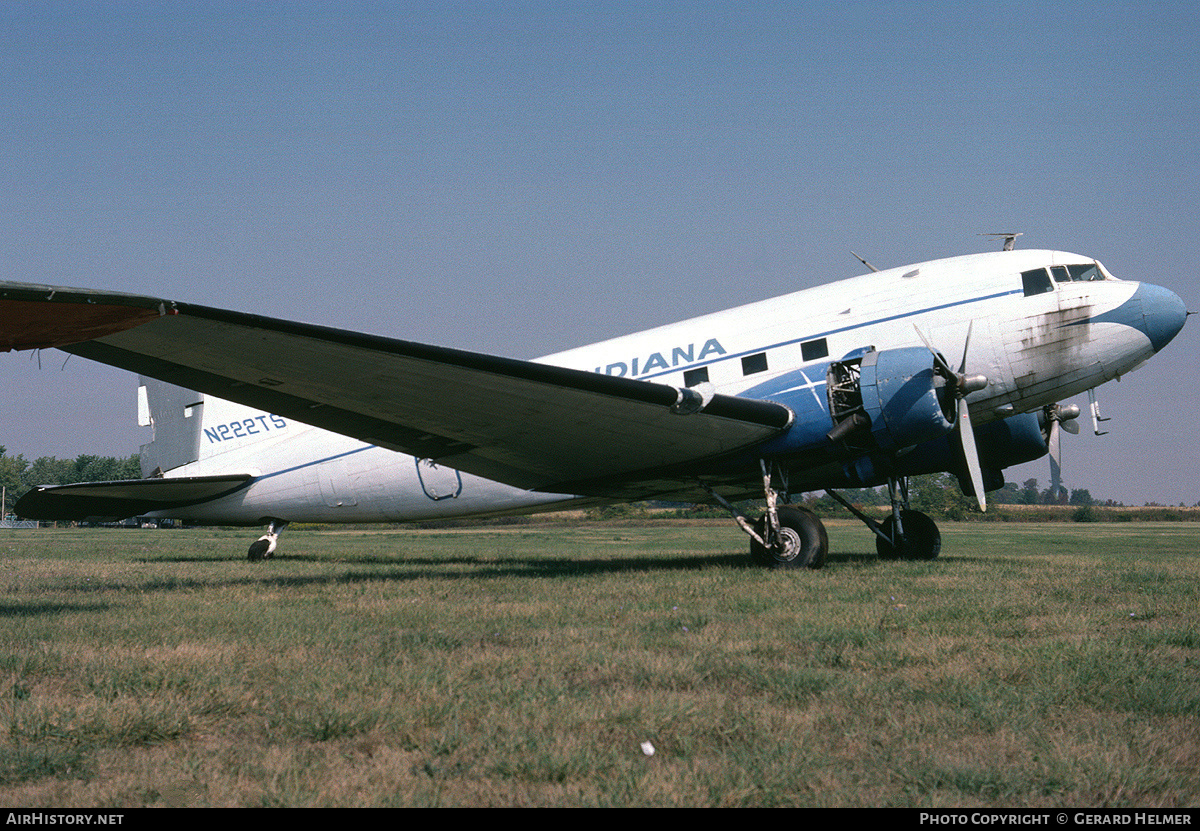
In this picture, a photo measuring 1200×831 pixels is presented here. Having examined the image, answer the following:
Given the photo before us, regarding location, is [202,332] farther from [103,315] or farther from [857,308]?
[857,308]

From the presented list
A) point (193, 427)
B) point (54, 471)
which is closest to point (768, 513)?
point (193, 427)

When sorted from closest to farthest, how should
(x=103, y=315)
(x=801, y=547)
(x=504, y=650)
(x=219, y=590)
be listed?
(x=504, y=650) < (x=103, y=315) < (x=219, y=590) < (x=801, y=547)

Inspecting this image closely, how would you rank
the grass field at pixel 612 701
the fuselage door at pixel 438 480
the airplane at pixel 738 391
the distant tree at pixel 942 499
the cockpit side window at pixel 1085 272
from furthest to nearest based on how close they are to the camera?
the distant tree at pixel 942 499, the fuselage door at pixel 438 480, the cockpit side window at pixel 1085 272, the airplane at pixel 738 391, the grass field at pixel 612 701

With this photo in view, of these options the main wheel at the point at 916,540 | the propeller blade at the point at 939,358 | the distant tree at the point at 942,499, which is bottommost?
the distant tree at the point at 942,499

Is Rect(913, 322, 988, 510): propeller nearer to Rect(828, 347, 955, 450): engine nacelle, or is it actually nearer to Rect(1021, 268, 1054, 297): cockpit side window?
Rect(828, 347, 955, 450): engine nacelle

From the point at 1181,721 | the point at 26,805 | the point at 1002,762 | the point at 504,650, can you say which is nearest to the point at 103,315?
the point at 504,650

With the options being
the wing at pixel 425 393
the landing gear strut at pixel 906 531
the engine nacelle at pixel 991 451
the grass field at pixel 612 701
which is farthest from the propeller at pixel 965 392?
the grass field at pixel 612 701

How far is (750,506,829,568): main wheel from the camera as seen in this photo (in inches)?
508

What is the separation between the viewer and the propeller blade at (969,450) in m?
12.7

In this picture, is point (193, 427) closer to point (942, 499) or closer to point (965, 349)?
point (965, 349)

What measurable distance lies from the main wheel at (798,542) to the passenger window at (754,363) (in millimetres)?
2295

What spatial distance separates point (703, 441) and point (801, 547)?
2.16 m

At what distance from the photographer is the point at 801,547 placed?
13.0 metres

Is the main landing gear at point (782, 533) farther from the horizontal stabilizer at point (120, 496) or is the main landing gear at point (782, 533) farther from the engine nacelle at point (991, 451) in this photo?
the horizontal stabilizer at point (120, 496)
